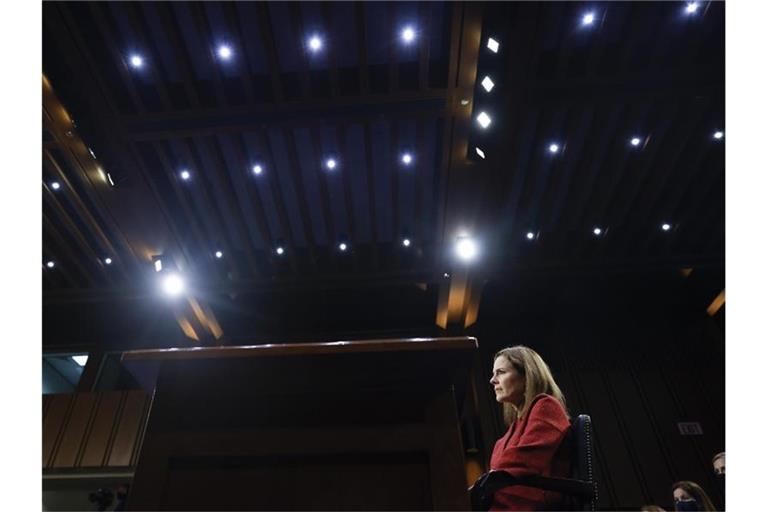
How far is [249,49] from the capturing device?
3.81 m

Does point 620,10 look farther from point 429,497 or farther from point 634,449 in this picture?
point 634,449

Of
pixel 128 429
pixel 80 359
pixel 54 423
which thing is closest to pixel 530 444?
pixel 128 429

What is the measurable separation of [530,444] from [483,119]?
120 inches

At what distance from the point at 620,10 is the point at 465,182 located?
5.42 feet

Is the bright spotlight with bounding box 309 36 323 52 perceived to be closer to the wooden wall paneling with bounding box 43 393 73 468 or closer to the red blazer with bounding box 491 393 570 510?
the red blazer with bounding box 491 393 570 510

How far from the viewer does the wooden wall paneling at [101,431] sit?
5184 millimetres

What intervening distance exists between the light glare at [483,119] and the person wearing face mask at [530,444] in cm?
276

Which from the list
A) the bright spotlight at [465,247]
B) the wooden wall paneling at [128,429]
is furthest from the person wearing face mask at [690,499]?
the wooden wall paneling at [128,429]

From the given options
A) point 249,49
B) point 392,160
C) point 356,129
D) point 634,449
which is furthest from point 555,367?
point 249,49

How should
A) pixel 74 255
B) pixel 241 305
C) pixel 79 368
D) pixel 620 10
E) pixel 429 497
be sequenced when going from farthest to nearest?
pixel 79 368 < pixel 241 305 < pixel 74 255 < pixel 620 10 < pixel 429 497

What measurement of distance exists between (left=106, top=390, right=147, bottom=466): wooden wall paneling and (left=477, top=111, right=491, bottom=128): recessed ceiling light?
461 centimetres

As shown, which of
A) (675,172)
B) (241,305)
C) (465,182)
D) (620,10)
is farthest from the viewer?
(241,305)

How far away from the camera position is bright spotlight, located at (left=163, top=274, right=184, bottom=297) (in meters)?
5.12

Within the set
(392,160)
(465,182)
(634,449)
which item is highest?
(392,160)
